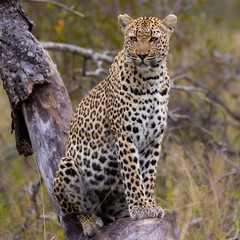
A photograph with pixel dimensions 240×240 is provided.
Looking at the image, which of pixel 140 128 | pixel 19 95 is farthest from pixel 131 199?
pixel 19 95

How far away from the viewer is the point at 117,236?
443cm

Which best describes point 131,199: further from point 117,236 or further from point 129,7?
point 129,7

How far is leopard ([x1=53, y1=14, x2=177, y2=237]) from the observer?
4816 mm

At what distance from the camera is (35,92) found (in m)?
5.39

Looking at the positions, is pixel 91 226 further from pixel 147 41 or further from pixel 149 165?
pixel 147 41

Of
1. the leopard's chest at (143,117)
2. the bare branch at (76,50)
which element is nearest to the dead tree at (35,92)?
the leopard's chest at (143,117)

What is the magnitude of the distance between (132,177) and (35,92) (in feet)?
4.93

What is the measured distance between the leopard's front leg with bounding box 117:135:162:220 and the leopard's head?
0.80 m

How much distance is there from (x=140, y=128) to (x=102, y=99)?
2.11 feet

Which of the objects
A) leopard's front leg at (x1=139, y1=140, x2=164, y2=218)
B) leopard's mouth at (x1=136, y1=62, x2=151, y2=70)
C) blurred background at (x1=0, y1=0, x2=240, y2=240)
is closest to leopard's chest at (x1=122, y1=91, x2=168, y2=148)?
leopard's front leg at (x1=139, y1=140, x2=164, y2=218)

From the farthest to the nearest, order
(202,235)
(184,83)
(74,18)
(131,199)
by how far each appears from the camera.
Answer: (184,83) → (74,18) → (202,235) → (131,199)

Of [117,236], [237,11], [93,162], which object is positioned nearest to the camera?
[117,236]

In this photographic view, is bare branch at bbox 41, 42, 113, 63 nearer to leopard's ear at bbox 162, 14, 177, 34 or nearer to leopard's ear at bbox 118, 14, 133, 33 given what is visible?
leopard's ear at bbox 118, 14, 133, 33

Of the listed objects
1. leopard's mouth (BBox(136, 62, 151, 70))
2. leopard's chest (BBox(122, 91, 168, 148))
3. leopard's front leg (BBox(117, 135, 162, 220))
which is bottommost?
leopard's front leg (BBox(117, 135, 162, 220))
